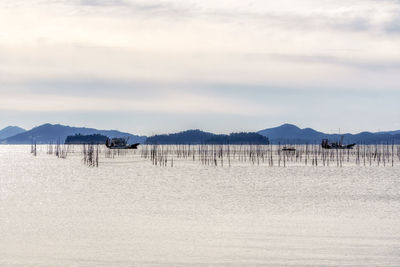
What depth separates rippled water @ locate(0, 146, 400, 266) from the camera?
12.1 metres

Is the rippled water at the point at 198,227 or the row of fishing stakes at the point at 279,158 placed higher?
the row of fishing stakes at the point at 279,158

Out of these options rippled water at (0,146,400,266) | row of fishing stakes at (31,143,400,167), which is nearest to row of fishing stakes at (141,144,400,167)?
row of fishing stakes at (31,143,400,167)

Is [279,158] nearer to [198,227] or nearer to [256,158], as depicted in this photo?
[256,158]

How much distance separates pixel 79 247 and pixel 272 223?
6392mm

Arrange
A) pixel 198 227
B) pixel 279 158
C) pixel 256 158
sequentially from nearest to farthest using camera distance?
pixel 198 227 < pixel 279 158 < pixel 256 158

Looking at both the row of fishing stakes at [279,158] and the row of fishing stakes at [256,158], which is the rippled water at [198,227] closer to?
the row of fishing stakes at [256,158]

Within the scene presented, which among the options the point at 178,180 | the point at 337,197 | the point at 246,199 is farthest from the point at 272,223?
the point at 178,180

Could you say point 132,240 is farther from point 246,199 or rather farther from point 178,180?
point 178,180

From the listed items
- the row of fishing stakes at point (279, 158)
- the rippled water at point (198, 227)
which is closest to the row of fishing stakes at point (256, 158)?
the row of fishing stakes at point (279, 158)

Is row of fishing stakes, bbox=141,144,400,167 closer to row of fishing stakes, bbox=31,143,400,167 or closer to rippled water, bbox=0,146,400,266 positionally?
row of fishing stakes, bbox=31,143,400,167

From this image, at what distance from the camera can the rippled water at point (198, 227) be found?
39.5 ft

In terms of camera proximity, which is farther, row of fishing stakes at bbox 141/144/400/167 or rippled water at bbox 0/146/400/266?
row of fishing stakes at bbox 141/144/400/167

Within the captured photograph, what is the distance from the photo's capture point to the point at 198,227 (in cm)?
1644

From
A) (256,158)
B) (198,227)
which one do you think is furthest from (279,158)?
(198,227)
